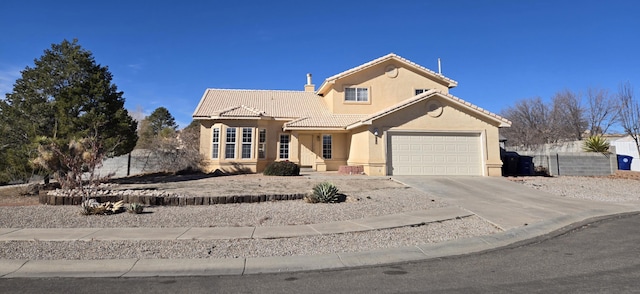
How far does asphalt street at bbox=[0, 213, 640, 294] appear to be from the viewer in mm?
4504

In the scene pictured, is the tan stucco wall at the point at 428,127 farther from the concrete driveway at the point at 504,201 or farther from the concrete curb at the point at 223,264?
the concrete curb at the point at 223,264

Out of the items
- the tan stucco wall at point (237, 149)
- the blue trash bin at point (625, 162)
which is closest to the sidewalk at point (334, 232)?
the tan stucco wall at point (237, 149)

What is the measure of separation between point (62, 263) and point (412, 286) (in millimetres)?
5556

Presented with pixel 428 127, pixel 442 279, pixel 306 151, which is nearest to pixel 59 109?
pixel 306 151

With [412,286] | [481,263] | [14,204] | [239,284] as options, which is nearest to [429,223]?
[481,263]

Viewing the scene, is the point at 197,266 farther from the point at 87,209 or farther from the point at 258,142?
the point at 258,142

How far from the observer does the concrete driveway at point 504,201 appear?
9.34 metres

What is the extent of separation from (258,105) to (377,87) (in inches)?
335

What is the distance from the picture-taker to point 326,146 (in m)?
22.3

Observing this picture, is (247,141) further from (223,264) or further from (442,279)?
(442,279)

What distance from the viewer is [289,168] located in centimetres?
1778

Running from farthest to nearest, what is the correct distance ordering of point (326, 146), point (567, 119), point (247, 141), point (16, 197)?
point (567, 119)
point (326, 146)
point (247, 141)
point (16, 197)

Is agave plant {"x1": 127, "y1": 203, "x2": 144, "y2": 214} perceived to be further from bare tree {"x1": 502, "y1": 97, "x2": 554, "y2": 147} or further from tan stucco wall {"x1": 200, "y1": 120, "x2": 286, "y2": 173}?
bare tree {"x1": 502, "y1": 97, "x2": 554, "y2": 147}

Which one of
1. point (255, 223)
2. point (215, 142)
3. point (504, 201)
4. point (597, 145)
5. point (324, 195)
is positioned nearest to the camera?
point (255, 223)
